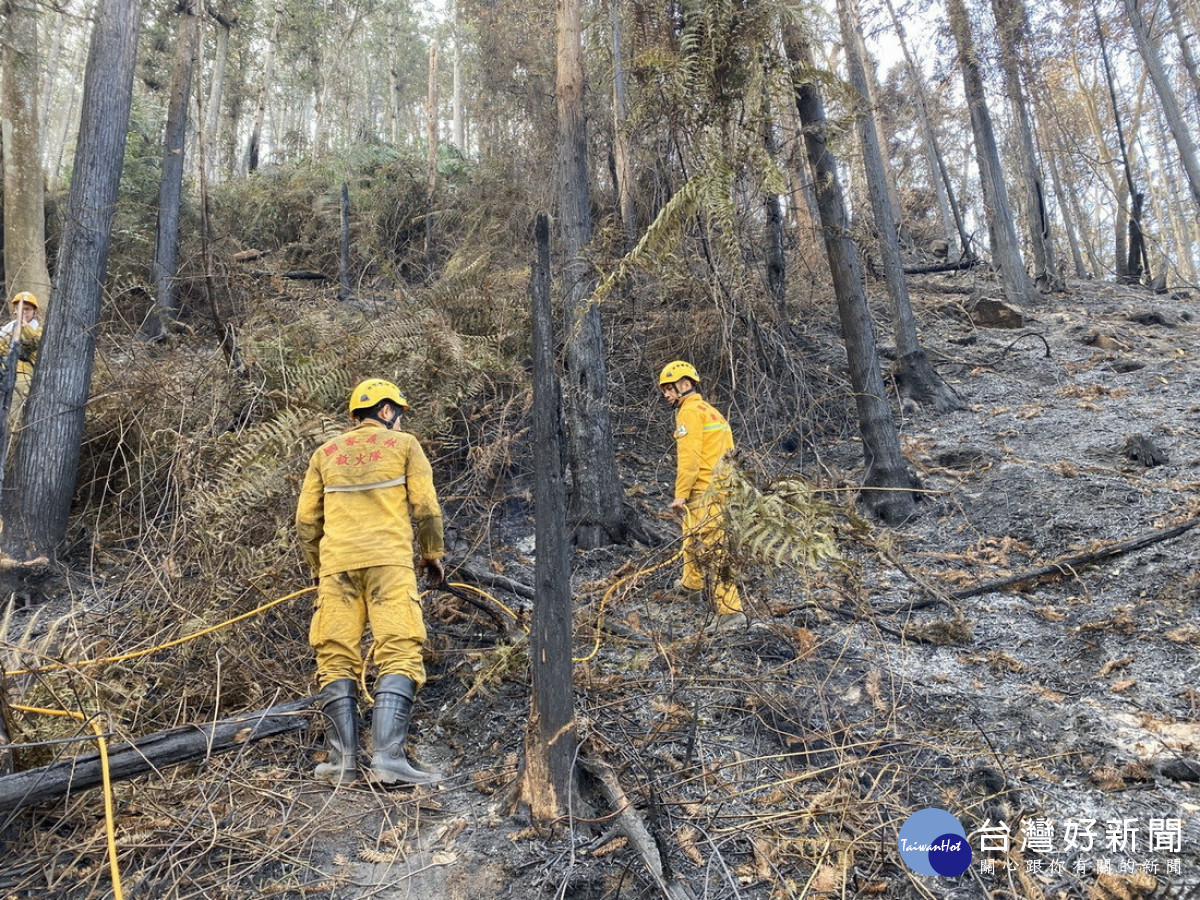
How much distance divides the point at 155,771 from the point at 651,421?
644cm

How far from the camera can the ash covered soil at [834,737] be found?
Answer: 299 cm

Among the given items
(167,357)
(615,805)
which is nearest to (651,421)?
(167,357)

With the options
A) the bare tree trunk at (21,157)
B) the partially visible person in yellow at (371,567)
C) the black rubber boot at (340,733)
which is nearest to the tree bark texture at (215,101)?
the bare tree trunk at (21,157)

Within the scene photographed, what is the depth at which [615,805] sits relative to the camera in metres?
3.16

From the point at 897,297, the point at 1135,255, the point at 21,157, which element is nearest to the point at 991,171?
the point at 897,297

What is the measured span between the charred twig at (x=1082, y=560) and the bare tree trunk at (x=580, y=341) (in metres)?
2.98

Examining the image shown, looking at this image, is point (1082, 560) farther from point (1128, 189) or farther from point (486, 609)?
point (1128, 189)

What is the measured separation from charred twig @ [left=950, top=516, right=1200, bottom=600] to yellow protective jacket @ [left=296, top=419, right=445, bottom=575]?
13.0 feet

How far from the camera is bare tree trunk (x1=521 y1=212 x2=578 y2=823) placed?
10.6 feet

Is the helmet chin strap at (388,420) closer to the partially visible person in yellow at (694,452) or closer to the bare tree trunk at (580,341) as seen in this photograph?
the partially visible person in yellow at (694,452)

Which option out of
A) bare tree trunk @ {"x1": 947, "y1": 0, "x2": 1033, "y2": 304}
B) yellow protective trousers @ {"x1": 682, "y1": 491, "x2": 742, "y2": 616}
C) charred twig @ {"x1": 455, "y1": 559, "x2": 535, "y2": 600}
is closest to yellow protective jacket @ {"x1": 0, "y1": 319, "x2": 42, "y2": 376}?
charred twig @ {"x1": 455, "y1": 559, "x2": 535, "y2": 600}

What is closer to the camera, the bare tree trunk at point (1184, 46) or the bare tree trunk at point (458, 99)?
the bare tree trunk at point (1184, 46)

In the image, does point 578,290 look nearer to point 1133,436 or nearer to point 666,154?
point 666,154

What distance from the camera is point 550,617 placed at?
10.6 ft
